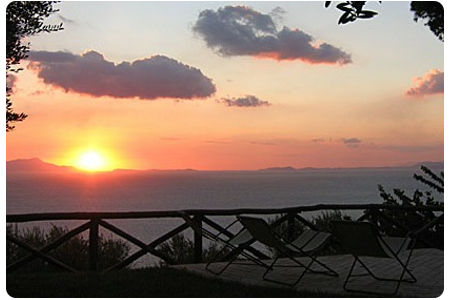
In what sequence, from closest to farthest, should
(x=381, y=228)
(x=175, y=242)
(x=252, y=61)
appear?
(x=175, y=242) → (x=381, y=228) → (x=252, y=61)

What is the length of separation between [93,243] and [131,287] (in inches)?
59.9

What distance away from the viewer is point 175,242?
9.70 m

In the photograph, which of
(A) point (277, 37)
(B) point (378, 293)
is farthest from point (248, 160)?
(B) point (378, 293)

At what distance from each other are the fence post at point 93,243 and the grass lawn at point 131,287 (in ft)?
1.95

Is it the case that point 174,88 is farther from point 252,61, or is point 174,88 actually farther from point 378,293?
point 378,293

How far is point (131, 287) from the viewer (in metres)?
6.50

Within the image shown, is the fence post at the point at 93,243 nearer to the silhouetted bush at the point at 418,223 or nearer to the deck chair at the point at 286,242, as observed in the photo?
the deck chair at the point at 286,242

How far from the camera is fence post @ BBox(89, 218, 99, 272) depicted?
25.3ft

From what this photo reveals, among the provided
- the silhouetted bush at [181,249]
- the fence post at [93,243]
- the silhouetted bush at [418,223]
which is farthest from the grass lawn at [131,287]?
the silhouetted bush at [418,223]

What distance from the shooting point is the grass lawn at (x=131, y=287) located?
6.18 meters

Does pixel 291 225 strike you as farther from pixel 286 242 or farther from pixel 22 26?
pixel 22 26

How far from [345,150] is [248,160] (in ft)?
22.9

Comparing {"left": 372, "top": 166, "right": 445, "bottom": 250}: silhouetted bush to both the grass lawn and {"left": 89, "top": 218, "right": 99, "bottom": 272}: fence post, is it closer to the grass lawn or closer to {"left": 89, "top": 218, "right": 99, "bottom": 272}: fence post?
the grass lawn

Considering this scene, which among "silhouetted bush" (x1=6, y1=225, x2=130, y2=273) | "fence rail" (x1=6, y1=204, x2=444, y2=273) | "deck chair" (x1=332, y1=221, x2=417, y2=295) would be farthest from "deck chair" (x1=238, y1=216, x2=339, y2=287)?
Answer: "silhouetted bush" (x1=6, y1=225, x2=130, y2=273)
